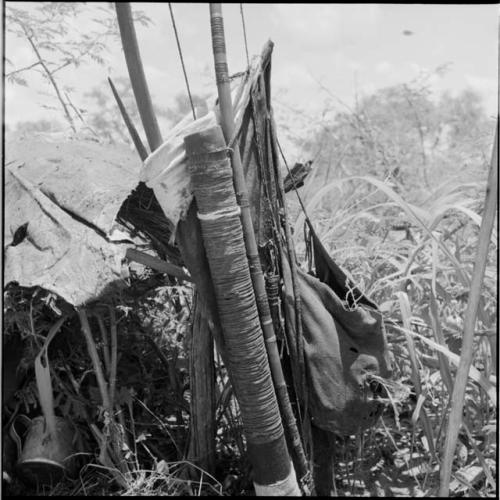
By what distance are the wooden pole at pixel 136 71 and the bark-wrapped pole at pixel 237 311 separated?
0.20m

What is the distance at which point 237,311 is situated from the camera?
2004 mm

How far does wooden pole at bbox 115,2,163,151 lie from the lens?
1927 mm

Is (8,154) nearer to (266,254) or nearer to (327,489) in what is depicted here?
(266,254)

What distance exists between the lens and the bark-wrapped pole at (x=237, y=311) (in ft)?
6.26

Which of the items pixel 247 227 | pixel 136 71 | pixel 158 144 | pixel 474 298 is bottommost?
pixel 474 298

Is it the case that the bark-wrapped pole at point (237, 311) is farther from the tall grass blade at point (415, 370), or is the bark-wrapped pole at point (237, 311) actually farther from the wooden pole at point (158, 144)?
the tall grass blade at point (415, 370)

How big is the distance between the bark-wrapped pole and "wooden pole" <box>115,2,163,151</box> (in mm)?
201

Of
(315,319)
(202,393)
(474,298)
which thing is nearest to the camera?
(474,298)

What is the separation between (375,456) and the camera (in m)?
2.93

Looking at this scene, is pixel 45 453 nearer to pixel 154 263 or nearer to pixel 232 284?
pixel 154 263

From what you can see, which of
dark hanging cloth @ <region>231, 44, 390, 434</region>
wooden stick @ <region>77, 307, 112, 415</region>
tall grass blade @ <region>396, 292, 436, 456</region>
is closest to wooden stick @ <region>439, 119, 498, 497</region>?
dark hanging cloth @ <region>231, 44, 390, 434</region>

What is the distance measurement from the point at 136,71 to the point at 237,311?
0.79m

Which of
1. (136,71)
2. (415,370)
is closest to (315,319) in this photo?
(415,370)

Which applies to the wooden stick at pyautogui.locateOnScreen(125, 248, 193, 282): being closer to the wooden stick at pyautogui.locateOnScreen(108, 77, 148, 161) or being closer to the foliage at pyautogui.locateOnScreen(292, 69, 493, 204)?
the wooden stick at pyautogui.locateOnScreen(108, 77, 148, 161)
